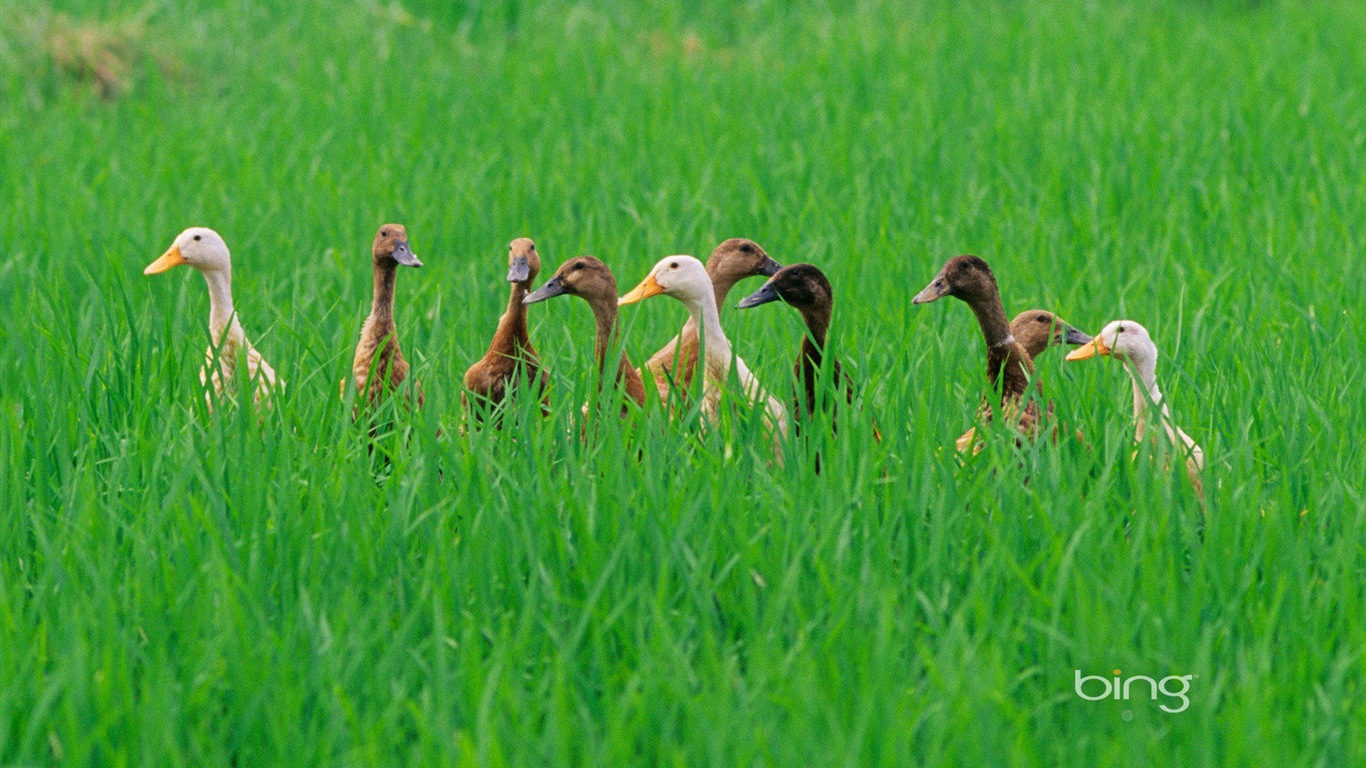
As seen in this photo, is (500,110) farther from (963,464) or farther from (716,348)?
(963,464)

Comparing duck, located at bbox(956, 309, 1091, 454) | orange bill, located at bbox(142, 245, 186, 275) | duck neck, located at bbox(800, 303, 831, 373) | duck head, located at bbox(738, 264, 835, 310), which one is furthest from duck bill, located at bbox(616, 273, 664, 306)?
orange bill, located at bbox(142, 245, 186, 275)

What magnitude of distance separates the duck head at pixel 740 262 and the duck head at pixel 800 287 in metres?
0.62

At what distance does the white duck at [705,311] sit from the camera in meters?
4.21

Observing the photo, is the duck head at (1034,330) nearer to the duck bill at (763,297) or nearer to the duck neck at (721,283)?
the duck bill at (763,297)

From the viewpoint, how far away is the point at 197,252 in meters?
4.73

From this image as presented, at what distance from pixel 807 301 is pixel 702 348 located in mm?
385

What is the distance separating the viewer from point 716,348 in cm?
430

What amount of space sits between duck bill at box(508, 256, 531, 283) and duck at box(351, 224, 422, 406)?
31 cm

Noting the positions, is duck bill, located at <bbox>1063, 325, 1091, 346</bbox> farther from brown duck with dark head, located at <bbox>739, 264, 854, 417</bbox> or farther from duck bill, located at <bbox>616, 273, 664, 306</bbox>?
duck bill, located at <bbox>616, 273, 664, 306</bbox>

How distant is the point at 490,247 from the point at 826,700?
171 inches

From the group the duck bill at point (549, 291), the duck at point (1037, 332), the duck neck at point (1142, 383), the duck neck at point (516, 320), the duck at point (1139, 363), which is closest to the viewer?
the duck at point (1139, 363)

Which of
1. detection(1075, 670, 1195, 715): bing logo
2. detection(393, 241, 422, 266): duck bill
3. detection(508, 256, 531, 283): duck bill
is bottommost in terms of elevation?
detection(1075, 670, 1195, 715): bing logo

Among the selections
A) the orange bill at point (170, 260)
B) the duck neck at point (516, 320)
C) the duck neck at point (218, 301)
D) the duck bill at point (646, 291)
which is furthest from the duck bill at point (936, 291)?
the orange bill at point (170, 260)

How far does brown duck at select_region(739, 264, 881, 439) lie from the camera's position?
4.08 metres
